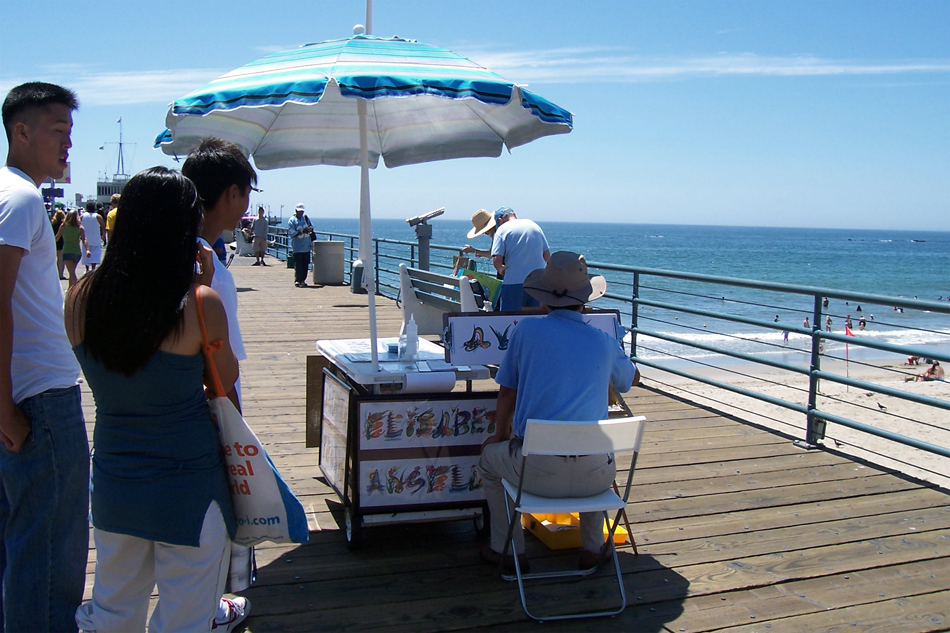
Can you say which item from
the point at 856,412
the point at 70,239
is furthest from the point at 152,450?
the point at 70,239

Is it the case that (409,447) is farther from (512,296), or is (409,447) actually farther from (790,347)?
(512,296)

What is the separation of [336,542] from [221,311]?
1982 mm

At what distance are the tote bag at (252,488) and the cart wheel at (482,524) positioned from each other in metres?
1.62

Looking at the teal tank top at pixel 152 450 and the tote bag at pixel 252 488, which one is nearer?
the teal tank top at pixel 152 450

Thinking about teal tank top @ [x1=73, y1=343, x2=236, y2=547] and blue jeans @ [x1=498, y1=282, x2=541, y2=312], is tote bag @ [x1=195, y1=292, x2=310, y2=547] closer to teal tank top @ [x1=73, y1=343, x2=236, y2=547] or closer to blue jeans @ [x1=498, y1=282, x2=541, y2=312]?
teal tank top @ [x1=73, y1=343, x2=236, y2=547]

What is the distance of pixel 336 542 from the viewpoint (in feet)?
12.2

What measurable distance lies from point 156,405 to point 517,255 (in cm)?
471

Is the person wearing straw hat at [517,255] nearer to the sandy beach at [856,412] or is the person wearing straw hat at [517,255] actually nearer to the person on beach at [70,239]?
the sandy beach at [856,412]

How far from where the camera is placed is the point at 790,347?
545 centimetres

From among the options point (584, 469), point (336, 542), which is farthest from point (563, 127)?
point (336, 542)

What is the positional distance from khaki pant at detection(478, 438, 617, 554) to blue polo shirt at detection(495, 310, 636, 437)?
0.48 ft

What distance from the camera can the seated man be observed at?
10.5ft

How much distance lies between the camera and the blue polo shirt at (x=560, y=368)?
10.5 ft

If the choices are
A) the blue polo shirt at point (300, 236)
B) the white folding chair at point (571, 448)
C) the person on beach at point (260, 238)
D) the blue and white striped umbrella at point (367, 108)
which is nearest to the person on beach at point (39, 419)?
the blue and white striped umbrella at point (367, 108)
